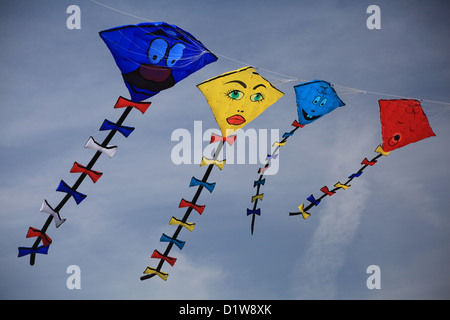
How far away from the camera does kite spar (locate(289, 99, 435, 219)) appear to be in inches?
650

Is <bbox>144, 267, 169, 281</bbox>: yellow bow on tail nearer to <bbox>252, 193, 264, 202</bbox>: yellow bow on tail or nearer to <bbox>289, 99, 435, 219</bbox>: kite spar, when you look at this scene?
<bbox>252, 193, 264, 202</bbox>: yellow bow on tail

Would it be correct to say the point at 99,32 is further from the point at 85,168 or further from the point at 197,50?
the point at 85,168

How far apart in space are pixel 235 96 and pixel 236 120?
75cm

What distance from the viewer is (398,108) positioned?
16.5 metres

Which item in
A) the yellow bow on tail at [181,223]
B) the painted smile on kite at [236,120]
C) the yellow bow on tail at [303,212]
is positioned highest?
the painted smile on kite at [236,120]

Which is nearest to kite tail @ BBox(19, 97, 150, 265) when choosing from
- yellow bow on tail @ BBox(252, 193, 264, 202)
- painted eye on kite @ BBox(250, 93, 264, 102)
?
painted eye on kite @ BBox(250, 93, 264, 102)

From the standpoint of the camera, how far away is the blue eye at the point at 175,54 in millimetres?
12938

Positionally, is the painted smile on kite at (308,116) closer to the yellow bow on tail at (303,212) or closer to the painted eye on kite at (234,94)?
the painted eye on kite at (234,94)

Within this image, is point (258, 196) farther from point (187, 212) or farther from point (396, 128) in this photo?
point (396, 128)

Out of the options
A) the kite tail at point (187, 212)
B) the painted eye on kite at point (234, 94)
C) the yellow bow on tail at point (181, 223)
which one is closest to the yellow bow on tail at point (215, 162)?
the kite tail at point (187, 212)

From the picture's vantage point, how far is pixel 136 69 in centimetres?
1265

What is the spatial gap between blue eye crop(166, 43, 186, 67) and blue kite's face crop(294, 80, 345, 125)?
4.57m

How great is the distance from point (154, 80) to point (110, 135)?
1.95 meters

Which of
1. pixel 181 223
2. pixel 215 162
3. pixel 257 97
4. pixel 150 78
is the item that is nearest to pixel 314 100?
pixel 257 97
